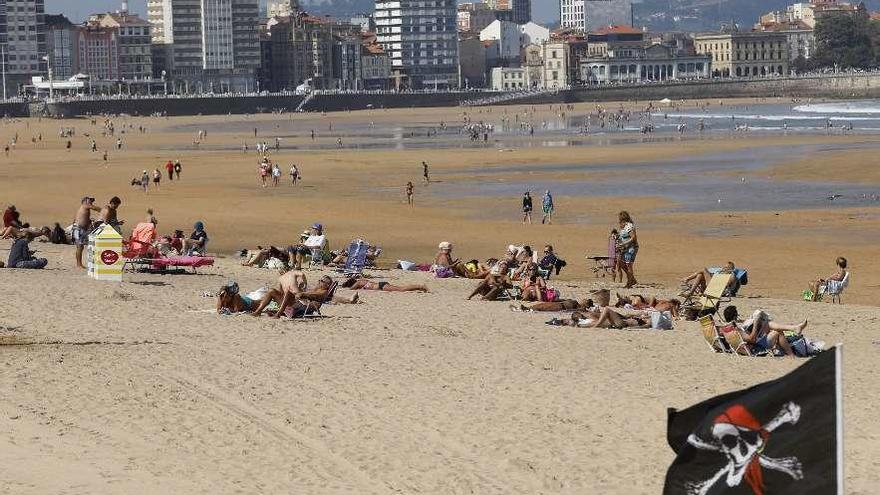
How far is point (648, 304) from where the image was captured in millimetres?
14477

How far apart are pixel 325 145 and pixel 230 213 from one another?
32.4m

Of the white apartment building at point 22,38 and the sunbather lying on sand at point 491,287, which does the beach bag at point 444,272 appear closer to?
the sunbather lying on sand at point 491,287

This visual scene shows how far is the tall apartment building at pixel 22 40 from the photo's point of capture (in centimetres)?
15112

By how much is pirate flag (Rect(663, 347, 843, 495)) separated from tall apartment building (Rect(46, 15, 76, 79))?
153603mm

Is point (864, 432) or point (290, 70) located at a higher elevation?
point (290, 70)

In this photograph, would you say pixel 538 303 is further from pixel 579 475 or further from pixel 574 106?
pixel 574 106

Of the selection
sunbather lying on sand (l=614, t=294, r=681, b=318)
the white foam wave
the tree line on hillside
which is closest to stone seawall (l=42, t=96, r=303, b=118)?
the white foam wave

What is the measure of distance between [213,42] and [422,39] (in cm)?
3070

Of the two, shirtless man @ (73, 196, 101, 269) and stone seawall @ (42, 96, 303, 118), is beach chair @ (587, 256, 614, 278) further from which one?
stone seawall @ (42, 96, 303, 118)

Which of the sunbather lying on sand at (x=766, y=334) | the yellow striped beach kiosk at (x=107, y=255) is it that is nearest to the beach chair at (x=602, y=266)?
the yellow striped beach kiosk at (x=107, y=255)

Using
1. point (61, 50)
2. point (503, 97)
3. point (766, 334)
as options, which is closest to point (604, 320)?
point (766, 334)

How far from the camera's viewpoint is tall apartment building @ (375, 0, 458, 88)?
176125mm

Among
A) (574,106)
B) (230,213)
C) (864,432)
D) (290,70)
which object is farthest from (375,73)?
(864,432)

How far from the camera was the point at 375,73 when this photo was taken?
168875 mm
